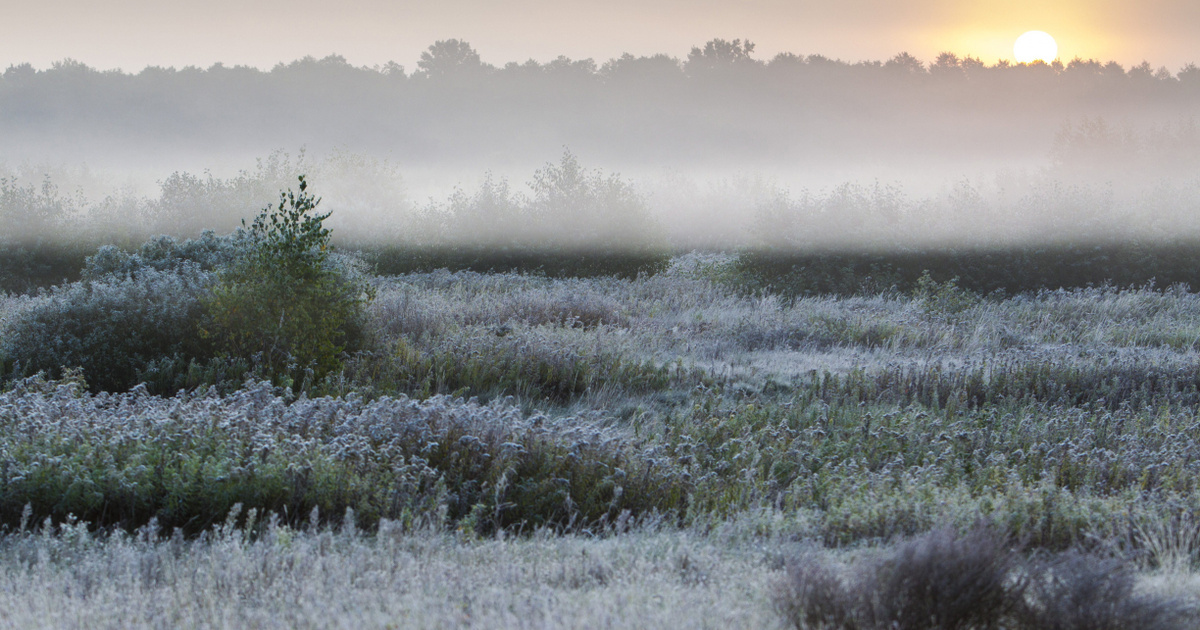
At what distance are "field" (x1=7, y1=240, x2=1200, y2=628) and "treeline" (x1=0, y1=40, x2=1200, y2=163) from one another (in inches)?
2657

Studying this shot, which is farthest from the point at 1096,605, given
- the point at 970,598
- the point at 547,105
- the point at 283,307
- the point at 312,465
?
the point at 547,105

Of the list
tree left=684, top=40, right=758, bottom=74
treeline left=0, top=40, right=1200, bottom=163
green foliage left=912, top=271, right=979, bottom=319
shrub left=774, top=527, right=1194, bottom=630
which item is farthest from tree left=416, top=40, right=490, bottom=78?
shrub left=774, top=527, right=1194, bottom=630

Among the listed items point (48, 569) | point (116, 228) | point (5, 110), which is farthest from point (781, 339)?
point (5, 110)

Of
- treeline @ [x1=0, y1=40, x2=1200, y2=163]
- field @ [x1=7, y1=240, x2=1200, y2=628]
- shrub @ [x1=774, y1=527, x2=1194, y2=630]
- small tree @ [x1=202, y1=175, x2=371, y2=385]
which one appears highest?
treeline @ [x1=0, y1=40, x2=1200, y2=163]

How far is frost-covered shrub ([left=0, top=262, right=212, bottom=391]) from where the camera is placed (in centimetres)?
901

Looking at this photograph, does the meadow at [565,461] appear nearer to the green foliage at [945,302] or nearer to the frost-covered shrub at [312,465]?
the frost-covered shrub at [312,465]

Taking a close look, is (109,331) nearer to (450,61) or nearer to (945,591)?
(945,591)

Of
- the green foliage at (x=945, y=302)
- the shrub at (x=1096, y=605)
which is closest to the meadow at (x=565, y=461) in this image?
the shrub at (x=1096, y=605)

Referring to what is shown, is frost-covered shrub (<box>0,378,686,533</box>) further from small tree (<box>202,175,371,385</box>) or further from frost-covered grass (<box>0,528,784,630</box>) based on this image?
small tree (<box>202,175,371,385</box>)

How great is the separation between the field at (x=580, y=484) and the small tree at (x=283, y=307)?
0.44 metres

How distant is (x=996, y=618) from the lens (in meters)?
3.05

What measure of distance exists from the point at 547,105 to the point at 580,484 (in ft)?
254

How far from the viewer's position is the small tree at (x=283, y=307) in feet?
29.6

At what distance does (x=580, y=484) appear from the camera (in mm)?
5734
